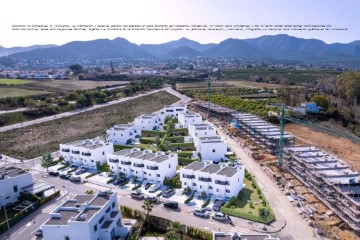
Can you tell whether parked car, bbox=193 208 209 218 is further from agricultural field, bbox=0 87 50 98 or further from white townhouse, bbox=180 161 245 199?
agricultural field, bbox=0 87 50 98

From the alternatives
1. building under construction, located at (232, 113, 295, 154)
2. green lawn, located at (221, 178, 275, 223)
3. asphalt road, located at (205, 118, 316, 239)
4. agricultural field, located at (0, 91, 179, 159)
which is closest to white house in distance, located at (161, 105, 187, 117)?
agricultural field, located at (0, 91, 179, 159)

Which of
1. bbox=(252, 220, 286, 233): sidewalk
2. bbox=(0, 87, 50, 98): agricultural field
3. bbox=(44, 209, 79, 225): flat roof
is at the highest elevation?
bbox=(0, 87, 50, 98): agricultural field

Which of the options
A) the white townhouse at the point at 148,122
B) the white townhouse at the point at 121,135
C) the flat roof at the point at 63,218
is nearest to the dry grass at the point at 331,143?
the white townhouse at the point at 148,122

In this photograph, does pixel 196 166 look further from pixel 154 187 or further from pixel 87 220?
pixel 87 220

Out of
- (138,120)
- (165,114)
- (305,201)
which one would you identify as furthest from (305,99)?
(305,201)

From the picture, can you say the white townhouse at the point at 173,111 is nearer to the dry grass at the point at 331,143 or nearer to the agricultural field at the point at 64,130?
the agricultural field at the point at 64,130

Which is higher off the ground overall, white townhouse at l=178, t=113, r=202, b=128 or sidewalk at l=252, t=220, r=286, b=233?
white townhouse at l=178, t=113, r=202, b=128
